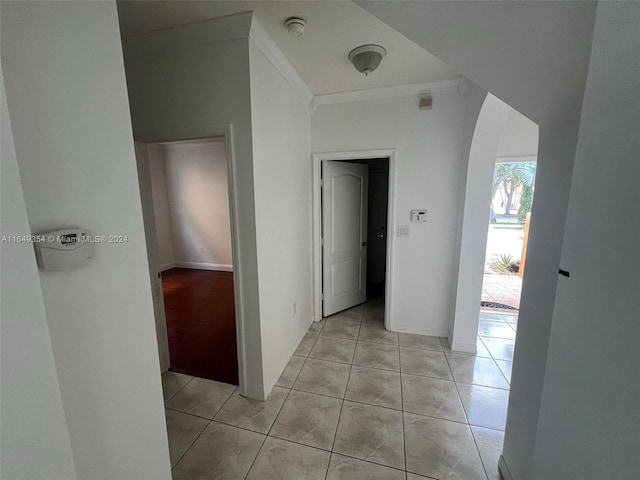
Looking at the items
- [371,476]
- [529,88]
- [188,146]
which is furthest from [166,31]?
[188,146]

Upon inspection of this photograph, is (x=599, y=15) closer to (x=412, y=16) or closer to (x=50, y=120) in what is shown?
(x=412, y=16)

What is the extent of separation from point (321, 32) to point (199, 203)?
4718 mm

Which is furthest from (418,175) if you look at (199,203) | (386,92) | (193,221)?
(193,221)

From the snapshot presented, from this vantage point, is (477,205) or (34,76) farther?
(477,205)

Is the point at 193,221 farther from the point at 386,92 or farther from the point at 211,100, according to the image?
the point at 386,92

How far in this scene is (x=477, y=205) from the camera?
2375mm

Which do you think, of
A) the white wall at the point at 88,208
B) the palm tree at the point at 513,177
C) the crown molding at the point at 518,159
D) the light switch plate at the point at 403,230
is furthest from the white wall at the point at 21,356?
the palm tree at the point at 513,177

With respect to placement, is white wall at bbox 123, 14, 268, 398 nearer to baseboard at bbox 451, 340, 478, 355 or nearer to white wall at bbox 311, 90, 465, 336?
white wall at bbox 311, 90, 465, 336

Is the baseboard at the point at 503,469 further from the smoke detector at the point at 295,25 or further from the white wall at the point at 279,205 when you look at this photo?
the smoke detector at the point at 295,25

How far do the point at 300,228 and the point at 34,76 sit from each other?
2162 mm

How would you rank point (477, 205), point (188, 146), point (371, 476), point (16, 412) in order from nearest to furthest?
point (16, 412) → point (371, 476) → point (477, 205) → point (188, 146)

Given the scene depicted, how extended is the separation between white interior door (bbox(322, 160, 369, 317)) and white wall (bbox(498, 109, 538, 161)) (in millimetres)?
1756

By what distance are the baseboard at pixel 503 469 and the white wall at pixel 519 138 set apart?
3183mm

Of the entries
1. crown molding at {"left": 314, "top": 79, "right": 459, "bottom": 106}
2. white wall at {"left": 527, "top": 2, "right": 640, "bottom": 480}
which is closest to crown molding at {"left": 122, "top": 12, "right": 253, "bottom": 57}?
crown molding at {"left": 314, "top": 79, "right": 459, "bottom": 106}
